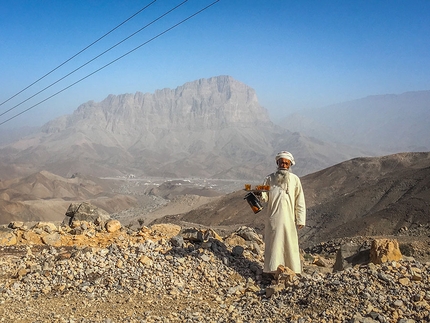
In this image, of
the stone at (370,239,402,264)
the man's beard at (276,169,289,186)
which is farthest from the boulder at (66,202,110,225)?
the stone at (370,239,402,264)

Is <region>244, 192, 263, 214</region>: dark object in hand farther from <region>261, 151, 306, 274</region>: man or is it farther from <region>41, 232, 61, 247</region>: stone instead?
<region>41, 232, 61, 247</region>: stone

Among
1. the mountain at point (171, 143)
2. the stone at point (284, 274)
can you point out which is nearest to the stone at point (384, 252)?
the stone at point (284, 274)

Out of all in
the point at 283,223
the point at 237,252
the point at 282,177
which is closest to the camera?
the point at 283,223

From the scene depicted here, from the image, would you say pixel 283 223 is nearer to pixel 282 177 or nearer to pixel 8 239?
pixel 282 177

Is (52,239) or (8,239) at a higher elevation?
(8,239)

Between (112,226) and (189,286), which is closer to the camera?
(189,286)

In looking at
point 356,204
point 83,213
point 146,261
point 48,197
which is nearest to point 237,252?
point 146,261

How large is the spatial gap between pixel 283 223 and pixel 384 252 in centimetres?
148

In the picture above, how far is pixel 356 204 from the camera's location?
27609mm

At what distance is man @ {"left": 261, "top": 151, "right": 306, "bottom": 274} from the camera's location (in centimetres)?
621

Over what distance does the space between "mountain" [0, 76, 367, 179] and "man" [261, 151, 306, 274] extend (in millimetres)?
94053

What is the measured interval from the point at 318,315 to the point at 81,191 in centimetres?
6730

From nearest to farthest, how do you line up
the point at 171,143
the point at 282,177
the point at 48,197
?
1. the point at 282,177
2. the point at 48,197
3. the point at 171,143

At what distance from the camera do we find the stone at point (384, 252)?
6.04 metres
